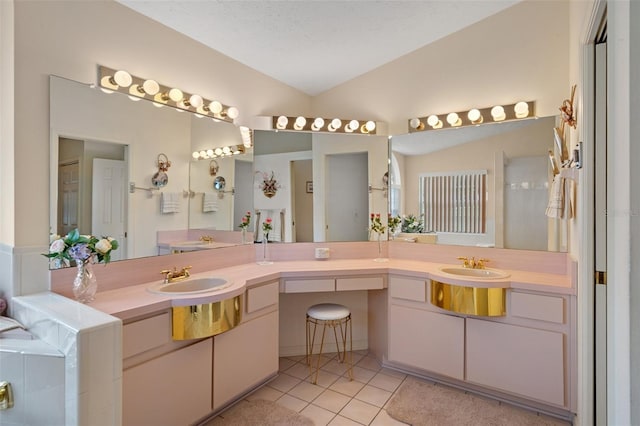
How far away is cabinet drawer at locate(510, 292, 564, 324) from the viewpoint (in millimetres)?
1972

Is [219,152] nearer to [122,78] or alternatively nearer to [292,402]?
[122,78]

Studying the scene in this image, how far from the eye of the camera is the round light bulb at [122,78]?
192 centimetres

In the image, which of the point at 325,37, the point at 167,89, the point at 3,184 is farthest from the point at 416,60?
the point at 3,184

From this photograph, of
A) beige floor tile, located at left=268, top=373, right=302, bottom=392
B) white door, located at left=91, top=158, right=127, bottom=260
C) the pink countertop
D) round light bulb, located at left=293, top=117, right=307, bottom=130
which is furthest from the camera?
round light bulb, located at left=293, top=117, right=307, bottom=130

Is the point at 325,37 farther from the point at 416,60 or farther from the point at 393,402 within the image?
the point at 393,402

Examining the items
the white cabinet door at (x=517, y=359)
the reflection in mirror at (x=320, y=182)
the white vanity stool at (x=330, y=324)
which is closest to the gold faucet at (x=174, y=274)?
the reflection in mirror at (x=320, y=182)

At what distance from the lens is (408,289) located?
2.49 metres

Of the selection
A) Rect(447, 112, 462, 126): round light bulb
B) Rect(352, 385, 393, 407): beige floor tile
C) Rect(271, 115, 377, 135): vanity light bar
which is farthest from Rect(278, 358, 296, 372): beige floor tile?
Rect(447, 112, 462, 126): round light bulb

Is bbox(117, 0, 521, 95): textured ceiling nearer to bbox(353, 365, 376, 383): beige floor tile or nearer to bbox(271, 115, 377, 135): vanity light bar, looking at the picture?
bbox(271, 115, 377, 135): vanity light bar

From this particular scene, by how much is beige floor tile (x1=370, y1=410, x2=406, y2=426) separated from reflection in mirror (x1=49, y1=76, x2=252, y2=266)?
1.74 m

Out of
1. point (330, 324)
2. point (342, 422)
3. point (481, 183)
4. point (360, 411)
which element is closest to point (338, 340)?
point (330, 324)

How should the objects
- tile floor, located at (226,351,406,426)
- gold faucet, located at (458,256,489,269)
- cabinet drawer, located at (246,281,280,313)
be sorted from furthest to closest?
gold faucet, located at (458,256,489,269), cabinet drawer, located at (246,281,280,313), tile floor, located at (226,351,406,426)

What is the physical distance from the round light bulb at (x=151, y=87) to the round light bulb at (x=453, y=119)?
2.25 m

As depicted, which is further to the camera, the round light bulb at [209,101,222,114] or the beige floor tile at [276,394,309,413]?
the round light bulb at [209,101,222,114]
